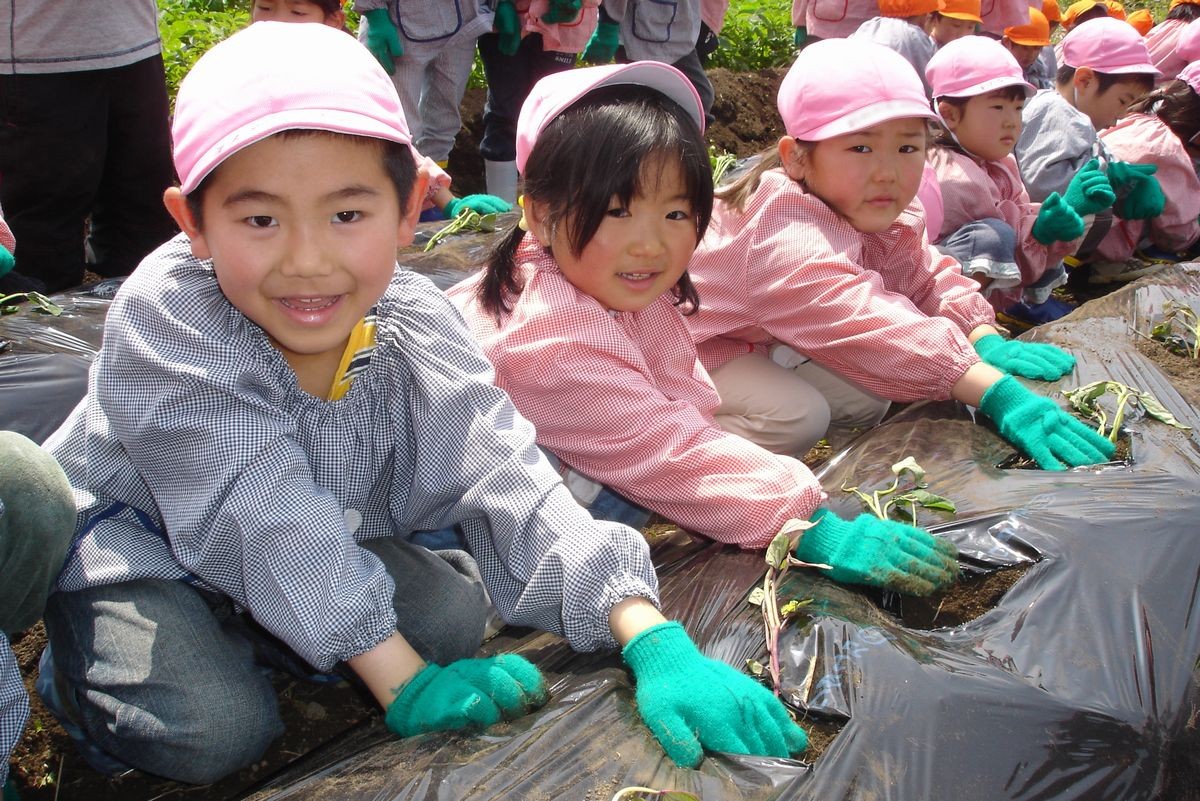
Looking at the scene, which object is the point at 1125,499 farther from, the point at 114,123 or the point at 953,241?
the point at 114,123

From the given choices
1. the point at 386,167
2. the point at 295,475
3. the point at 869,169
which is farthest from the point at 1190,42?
the point at 295,475

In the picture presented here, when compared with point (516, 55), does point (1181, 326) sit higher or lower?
lower

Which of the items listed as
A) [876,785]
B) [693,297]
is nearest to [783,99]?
[693,297]

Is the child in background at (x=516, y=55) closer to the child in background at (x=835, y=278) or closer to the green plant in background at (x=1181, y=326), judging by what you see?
the child in background at (x=835, y=278)

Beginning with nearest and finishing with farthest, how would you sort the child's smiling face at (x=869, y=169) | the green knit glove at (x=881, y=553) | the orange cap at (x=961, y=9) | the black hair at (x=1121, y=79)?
the green knit glove at (x=881, y=553) → the child's smiling face at (x=869, y=169) → the orange cap at (x=961, y=9) → the black hair at (x=1121, y=79)

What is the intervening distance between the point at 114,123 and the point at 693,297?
5.94 ft

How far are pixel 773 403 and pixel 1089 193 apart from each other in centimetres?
166

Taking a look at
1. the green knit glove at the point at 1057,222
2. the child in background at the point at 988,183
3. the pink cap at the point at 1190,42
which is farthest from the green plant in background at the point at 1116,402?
the pink cap at the point at 1190,42

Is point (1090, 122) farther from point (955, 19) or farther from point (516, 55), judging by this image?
point (516, 55)

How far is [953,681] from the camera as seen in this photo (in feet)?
4.47

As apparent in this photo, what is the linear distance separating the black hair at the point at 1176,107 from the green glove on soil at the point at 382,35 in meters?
3.18

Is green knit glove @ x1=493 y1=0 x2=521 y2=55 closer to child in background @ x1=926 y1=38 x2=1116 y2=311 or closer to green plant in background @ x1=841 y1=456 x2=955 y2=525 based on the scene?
child in background @ x1=926 y1=38 x2=1116 y2=311

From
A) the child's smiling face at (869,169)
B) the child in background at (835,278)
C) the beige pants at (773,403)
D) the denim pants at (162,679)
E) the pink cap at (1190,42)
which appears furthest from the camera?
the pink cap at (1190,42)

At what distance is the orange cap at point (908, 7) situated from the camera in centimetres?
429
